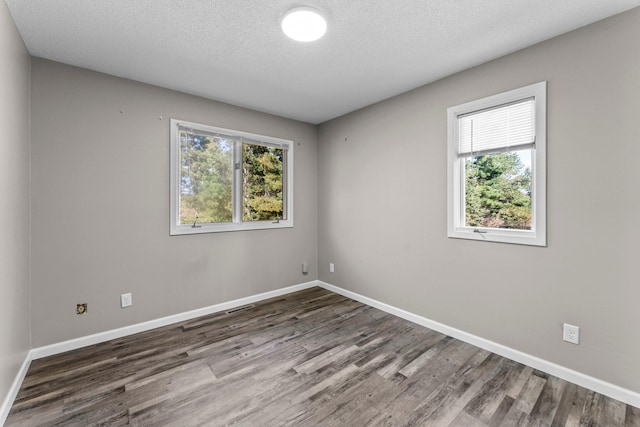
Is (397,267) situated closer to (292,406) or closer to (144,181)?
(292,406)

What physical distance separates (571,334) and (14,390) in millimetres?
3852

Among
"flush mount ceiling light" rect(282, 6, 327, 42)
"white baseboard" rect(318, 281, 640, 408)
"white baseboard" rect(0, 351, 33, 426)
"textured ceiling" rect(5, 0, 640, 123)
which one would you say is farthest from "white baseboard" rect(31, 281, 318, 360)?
"flush mount ceiling light" rect(282, 6, 327, 42)

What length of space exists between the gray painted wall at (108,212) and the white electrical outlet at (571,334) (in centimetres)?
318

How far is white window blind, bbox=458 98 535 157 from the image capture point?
227cm

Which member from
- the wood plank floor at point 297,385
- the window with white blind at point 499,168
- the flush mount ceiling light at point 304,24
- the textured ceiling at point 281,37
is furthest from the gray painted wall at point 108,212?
the window with white blind at point 499,168

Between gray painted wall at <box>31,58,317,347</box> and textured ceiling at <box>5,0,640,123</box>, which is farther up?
textured ceiling at <box>5,0,640,123</box>

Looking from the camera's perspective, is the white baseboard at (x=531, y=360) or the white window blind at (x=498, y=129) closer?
the white baseboard at (x=531, y=360)

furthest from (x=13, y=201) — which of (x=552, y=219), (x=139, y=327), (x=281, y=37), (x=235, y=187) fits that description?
(x=552, y=219)

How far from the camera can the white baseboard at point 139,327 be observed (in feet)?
7.85

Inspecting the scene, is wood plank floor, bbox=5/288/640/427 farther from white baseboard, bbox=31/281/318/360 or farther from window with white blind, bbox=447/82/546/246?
window with white blind, bbox=447/82/546/246

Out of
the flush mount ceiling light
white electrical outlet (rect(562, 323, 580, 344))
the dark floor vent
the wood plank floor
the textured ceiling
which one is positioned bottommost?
the wood plank floor

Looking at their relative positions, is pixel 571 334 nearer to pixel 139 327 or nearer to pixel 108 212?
pixel 139 327

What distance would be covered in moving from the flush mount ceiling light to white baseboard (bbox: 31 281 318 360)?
290 centimetres

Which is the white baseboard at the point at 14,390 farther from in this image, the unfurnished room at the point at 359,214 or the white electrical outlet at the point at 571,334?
the white electrical outlet at the point at 571,334
